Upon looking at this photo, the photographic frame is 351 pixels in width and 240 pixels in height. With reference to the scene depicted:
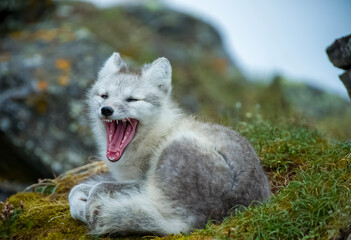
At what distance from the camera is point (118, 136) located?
157 inches

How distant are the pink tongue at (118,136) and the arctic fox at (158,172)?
10mm

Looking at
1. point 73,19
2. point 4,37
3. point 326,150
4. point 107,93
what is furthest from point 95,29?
point 326,150

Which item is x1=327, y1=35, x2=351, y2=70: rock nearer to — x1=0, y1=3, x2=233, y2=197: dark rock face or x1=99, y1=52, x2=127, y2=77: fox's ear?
x1=99, y1=52, x2=127, y2=77: fox's ear

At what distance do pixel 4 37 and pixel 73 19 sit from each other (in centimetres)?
194

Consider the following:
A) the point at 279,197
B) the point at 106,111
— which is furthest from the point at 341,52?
the point at 106,111

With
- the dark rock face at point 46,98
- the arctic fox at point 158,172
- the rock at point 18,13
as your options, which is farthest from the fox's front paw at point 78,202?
the rock at point 18,13

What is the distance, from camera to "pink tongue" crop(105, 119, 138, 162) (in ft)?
12.6

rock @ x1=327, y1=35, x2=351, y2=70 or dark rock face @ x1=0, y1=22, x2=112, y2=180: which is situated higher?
rock @ x1=327, y1=35, x2=351, y2=70

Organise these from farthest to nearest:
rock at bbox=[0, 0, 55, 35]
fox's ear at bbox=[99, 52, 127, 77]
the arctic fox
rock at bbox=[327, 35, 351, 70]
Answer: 1. rock at bbox=[0, 0, 55, 35]
2. fox's ear at bbox=[99, 52, 127, 77]
3. rock at bbox=[327, 35, 351, 70]
4. the arctic fox

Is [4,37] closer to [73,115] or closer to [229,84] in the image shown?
[73,115]

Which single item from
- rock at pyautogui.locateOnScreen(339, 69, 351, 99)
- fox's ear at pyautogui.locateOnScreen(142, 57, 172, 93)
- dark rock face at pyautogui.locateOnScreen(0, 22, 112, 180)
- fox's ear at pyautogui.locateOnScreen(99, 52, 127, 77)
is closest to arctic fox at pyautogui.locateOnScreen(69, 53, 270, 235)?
fox's ear at pyautogui.locateOnScreen(142, 57, 172, 93)

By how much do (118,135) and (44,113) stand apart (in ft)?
10.1

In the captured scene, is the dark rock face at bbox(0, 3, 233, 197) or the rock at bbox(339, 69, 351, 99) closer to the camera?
the rock at bbox(339, 69, 351, 99)

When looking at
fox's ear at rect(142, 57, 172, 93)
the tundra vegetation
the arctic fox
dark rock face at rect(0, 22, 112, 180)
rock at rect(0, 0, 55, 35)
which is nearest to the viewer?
the tundra vegetation
